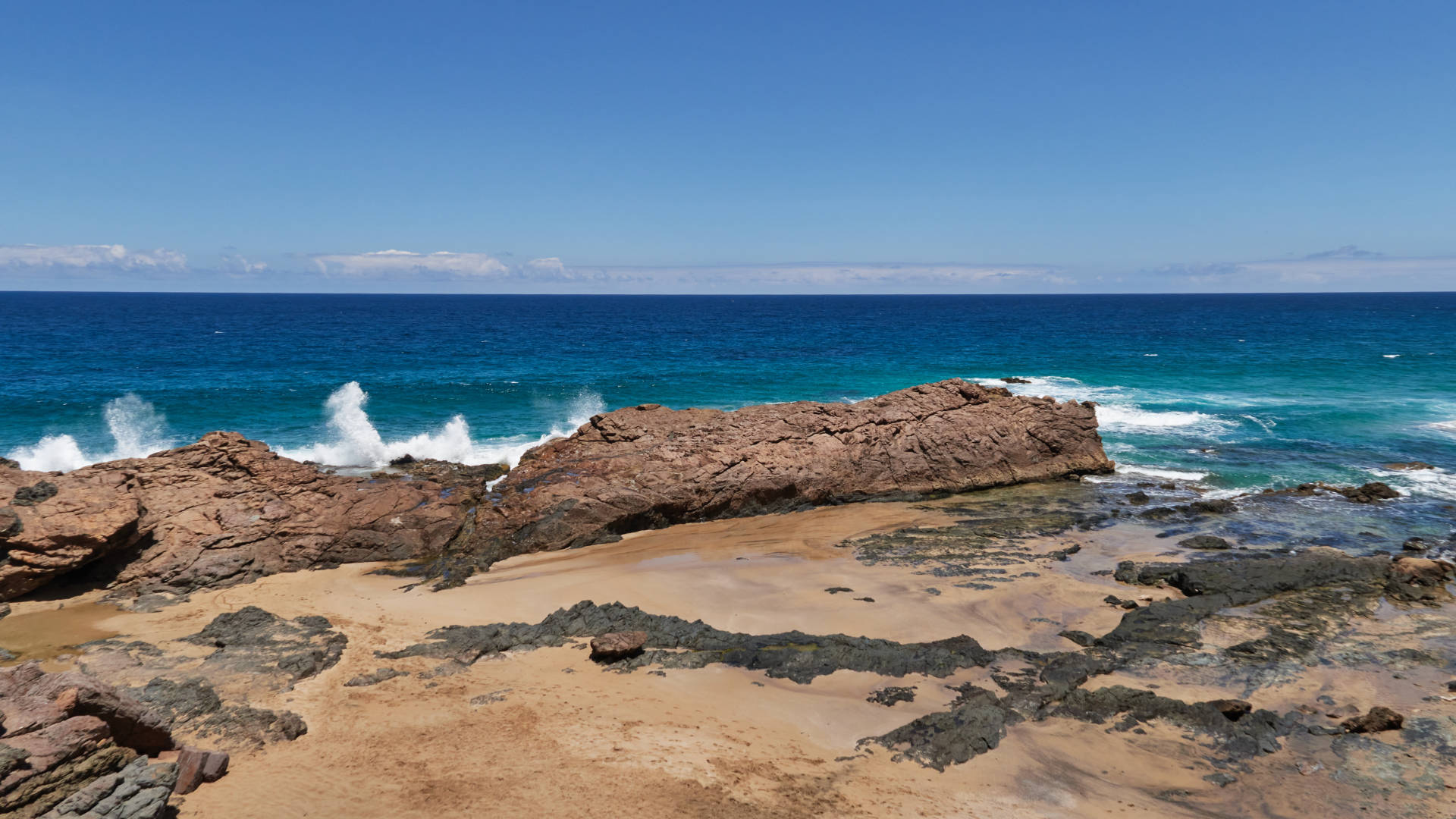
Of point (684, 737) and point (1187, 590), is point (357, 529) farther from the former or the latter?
point (1187, 590)

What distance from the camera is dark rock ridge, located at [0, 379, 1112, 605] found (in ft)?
39.1

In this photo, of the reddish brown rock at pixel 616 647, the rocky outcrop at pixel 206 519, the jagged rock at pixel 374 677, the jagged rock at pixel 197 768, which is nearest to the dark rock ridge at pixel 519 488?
the rocky outcrop at pixel 206 519

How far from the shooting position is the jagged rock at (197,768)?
6672 millimetres

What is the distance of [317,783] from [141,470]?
32.6ft

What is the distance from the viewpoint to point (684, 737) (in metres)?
7.98

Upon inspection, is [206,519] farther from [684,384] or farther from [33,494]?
[684,384]

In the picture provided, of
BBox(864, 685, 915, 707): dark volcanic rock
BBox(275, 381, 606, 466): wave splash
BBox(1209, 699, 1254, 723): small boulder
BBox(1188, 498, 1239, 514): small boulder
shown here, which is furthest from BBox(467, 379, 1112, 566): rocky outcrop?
BBox(1209, 699, 1254, 723): small boulder

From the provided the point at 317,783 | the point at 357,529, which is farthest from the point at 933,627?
the point at 357,529

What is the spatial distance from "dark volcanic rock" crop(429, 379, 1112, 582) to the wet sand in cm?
237

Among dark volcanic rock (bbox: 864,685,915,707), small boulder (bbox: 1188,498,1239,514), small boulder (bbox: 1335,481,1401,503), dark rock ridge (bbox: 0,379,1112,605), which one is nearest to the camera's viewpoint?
dark volcanic rock (bbox: 864,685,915,707)

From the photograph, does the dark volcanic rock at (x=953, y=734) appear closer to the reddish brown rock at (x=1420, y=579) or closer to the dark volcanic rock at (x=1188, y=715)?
the dark volcanic rock at (x=1188, y=715)

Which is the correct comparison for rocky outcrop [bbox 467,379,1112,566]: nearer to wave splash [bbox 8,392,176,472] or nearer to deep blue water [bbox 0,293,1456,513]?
deep blue water [bbox 0,293,1456,513]

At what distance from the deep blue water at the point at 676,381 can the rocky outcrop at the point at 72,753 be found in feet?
52.3

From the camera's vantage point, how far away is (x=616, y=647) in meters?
9.72
